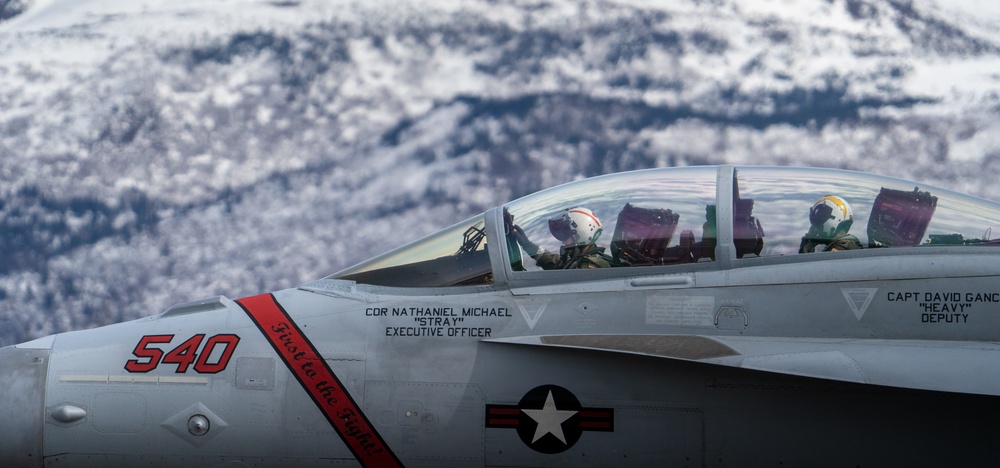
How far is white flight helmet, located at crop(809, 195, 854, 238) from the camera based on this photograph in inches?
257

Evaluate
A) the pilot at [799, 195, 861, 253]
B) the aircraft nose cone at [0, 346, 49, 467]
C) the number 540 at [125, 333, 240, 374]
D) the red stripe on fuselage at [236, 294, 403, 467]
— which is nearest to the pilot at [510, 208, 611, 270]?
the pilot at [799, 195, 861, 253]

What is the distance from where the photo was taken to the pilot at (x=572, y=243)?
665 centimetres

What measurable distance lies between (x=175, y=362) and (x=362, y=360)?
127 cm

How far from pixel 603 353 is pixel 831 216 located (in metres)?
1.79

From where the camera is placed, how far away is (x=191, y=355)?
6613 mm

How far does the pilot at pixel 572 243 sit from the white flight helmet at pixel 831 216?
140 centimetres

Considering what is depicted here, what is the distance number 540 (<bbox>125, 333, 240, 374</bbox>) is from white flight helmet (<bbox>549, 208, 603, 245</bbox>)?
2.28 meters

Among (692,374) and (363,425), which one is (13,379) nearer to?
(363,425)

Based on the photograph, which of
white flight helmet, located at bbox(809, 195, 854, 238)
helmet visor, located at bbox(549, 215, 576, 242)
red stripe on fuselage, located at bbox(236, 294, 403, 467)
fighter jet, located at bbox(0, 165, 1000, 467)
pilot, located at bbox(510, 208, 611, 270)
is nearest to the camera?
fighter jet, located at bbox(0, 165, 1000, 467)

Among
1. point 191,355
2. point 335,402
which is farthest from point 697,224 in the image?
point 191,355

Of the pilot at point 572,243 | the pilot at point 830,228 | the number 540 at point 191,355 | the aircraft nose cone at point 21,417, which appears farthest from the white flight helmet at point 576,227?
the aircraft nose cone at point 21,417

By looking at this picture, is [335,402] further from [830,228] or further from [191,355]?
[830,228]

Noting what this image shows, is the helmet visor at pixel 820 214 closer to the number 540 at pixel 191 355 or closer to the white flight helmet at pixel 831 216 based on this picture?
the white flight helmet at pixel 831 216

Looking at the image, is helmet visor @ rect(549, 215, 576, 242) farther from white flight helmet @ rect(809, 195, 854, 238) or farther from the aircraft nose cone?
the aircraft nose cone
